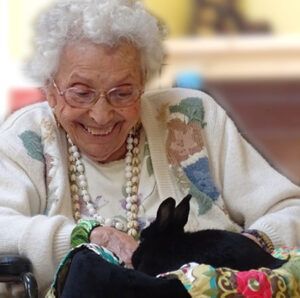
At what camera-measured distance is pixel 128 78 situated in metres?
1.91

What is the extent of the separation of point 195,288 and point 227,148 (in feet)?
2.48

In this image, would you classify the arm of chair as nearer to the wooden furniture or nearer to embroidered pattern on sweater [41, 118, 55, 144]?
embroidered pattern on sweater [41, 118, 55, 144]

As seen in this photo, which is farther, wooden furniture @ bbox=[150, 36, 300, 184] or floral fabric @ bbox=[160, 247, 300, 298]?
wooden furniture @ bbox=[150, 36, 300, 184]

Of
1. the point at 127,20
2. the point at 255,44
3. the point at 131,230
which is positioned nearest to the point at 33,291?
the point at 131,230

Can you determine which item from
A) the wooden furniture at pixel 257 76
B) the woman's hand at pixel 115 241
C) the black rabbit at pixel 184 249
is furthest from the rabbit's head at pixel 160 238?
the wooden furniture at pixel 257 76

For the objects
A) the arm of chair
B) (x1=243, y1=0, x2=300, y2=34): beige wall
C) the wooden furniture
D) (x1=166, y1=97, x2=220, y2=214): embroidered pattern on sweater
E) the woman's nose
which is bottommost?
the wooden furniture

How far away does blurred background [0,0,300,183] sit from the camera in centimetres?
461

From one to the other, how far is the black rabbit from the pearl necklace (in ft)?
1.37

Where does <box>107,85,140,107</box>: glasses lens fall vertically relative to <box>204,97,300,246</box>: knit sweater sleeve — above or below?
above

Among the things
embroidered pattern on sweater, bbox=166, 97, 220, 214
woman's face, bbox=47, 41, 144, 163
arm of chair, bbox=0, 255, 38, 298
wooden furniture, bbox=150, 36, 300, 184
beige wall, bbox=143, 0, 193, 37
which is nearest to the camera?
arm of chair, bbox=0, 255, 38, 298

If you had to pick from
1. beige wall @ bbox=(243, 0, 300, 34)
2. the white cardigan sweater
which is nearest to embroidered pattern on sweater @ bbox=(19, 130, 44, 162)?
the white cardigan sweater

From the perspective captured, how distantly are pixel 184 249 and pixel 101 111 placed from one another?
537 millimetres

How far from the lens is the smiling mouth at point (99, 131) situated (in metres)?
1.93

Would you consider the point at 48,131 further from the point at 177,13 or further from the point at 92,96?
the point at 177,13
